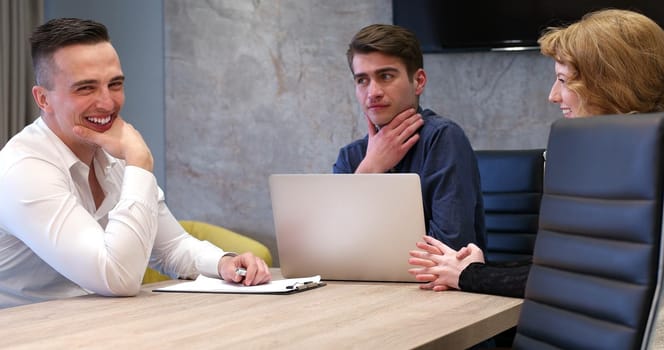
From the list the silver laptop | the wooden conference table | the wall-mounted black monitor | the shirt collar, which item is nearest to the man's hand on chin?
the silver laptop

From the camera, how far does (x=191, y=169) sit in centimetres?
523

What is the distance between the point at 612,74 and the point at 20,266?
59.9 inches

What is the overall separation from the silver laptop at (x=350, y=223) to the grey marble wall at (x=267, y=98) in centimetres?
219

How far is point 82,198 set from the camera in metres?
2.58

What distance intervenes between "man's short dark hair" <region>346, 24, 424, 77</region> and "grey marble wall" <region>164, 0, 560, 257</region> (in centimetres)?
159

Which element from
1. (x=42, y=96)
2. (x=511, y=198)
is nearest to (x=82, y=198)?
(x=42, y=96)

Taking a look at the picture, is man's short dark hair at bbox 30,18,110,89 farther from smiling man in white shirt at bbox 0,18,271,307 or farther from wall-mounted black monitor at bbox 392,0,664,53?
wall-mounted black monitor at bbox 392,0,664,53

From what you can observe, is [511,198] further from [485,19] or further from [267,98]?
[267,98]

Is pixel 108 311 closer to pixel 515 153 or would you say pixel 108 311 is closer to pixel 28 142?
pixel 28 142

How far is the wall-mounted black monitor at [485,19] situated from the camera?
4.30 meters

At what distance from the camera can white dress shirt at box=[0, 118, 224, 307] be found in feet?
7.47

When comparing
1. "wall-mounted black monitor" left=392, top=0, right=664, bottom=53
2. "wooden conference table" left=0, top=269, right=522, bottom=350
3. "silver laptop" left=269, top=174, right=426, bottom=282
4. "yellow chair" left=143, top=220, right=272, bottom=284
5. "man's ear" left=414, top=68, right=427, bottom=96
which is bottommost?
"yellow chair" left=143, top=220, right=272, bottom=284

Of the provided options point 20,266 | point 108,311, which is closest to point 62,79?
point 20,266

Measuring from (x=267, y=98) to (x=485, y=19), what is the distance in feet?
4.01
